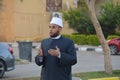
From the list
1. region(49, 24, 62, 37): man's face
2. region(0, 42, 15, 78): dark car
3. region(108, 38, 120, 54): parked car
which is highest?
region(49, 24, 62, 37): man's face

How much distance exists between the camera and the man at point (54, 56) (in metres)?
6.05

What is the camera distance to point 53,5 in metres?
34.4

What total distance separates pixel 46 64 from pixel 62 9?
2879cm

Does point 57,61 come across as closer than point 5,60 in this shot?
Yes

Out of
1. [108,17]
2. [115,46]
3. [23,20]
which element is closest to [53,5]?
[23,20]

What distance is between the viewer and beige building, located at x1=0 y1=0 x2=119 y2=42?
1308 inches

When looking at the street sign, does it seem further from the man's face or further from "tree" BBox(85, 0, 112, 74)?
the man's face

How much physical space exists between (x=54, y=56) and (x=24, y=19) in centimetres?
2795

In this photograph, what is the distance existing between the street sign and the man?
92.8 ft

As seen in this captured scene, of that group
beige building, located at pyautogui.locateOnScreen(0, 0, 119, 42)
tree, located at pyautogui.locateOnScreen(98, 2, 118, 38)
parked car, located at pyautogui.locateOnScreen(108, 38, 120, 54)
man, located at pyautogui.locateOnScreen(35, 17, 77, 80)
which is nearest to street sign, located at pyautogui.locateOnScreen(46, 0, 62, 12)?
beige building, located at pyautogui.locateOnScreen(0, 0, 119, 42)

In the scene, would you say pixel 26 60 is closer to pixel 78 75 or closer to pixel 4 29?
pixel 78 75

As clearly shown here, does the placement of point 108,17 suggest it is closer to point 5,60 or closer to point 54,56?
point 5,60

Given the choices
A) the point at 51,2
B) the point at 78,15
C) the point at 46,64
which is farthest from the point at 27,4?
the point at 46,64

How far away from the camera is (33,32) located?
34.3 meters
